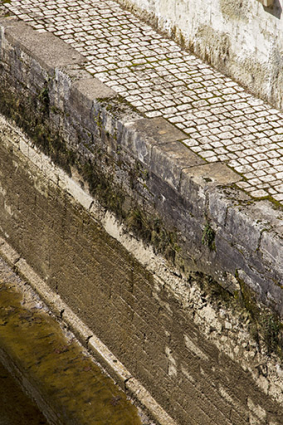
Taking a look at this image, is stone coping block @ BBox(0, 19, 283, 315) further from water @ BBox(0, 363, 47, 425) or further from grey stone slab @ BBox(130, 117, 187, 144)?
water @ BBox(0, 363, 47, 425)

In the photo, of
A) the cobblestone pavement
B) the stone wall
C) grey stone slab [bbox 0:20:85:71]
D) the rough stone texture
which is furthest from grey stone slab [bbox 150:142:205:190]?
grey stone slab [bbox 0:20:85:71]

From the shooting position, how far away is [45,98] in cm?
668

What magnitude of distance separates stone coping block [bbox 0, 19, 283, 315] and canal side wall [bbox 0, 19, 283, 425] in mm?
10

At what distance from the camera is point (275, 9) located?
5961mm

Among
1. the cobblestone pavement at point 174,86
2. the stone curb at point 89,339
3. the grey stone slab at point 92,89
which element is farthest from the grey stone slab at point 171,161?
the stone curb at point 89,339

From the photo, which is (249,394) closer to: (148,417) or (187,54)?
(148,417)

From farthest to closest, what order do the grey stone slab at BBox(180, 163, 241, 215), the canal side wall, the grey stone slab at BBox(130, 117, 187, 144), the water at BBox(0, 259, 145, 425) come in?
the water at BBox(0, 259, 145, 425) → the grey stone slab at BBox(130, 117, 187, 144) → the grey stone slab at BBox(180, 163, 241, 215) → the canal side wall

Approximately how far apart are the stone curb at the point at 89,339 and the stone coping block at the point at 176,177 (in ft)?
5.47

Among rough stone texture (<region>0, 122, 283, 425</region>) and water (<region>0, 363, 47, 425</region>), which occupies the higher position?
rough stone texture (<region>0, 122, 283, 425</region>)

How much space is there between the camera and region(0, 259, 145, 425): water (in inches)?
249

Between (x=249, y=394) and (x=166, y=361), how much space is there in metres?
1.02

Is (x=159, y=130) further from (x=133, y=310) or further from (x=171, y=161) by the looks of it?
(x=133, y=310)

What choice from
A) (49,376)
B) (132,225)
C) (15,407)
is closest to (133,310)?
(132,225)

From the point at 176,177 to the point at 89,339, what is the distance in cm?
240
